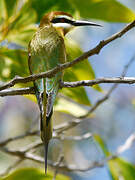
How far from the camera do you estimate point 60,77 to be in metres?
1.45

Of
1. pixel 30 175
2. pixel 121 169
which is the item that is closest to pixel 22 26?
pixel 30 175

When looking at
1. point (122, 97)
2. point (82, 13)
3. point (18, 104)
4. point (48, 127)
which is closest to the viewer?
point (48, 127)

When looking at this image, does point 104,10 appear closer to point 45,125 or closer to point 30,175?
point 45,125

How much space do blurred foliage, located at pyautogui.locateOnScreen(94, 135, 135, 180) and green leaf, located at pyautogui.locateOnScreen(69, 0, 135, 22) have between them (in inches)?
20.8

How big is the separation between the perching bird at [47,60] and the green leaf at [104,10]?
0.07m

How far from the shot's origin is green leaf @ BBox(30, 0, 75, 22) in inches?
65.0

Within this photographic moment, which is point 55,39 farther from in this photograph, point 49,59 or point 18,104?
point 18,104

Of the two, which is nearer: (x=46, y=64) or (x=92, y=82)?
(x=92, y=82)

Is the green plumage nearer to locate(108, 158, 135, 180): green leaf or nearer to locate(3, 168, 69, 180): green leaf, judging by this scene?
locate(3, 168, 69, 180): green leaf

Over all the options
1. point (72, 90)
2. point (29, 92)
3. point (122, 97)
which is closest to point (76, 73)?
point (72, 90)

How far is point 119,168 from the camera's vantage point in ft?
5.80

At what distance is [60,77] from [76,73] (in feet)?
0.32

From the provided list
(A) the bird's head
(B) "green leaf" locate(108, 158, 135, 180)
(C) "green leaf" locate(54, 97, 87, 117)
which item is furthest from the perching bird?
(B) "green leaf" locate(108, 158, 135, 180)

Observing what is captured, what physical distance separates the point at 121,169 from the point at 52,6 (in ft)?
2.31
